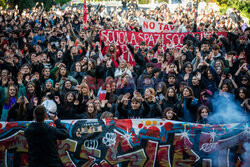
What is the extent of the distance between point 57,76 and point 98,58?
5.85 feet

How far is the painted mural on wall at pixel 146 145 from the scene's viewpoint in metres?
5.35

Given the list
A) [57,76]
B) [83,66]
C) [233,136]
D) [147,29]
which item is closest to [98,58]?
[83,66]

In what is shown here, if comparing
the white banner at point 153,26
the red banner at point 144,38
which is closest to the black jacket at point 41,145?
the red banner at point 144,38

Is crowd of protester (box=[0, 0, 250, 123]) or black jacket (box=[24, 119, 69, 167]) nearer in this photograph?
black jacket (box=[24, 119, 69, 167])

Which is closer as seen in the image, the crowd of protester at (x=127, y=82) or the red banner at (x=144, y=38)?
the crowd of protester at (x=127, y=82)

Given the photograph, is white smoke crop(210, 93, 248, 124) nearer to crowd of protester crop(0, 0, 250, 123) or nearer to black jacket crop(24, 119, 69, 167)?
crowd of protester crop(0, 0, 250, 123)

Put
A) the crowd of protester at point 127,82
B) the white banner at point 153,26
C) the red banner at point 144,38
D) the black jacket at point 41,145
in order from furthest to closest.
Result: the white banner at point 153,26 < the red banner at point 144,38 < the crowd of protester at point 127,82 < the black jacket at point 41,145

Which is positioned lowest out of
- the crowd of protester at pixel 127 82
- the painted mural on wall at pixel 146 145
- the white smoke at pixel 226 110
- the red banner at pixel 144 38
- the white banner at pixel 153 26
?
the painted mural on wall at pixel 146 145

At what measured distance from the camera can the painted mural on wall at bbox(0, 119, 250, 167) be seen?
17.5ft

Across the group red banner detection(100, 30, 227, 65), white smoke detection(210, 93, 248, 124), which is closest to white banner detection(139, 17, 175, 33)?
red banner detection(100, 30, 227, 65)

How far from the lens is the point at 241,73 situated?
7.91 metres

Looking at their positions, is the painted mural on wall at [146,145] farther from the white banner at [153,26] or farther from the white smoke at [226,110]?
the white banner at [153,26]

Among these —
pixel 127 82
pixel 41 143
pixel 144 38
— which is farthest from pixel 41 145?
pixel 144 38

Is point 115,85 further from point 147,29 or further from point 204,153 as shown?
point 147,29
